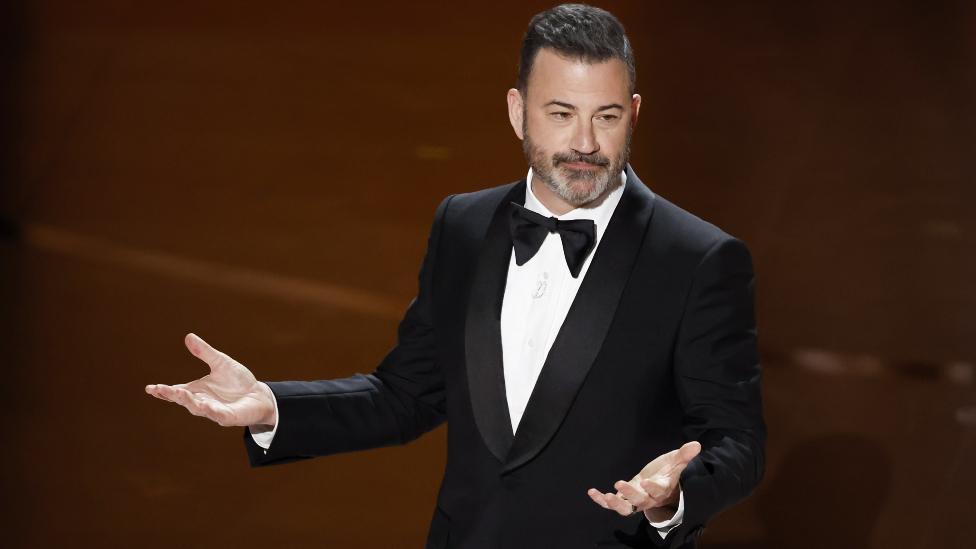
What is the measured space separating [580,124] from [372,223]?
76.3 inches

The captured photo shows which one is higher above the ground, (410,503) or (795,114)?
(795,114)

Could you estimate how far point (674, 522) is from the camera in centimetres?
174

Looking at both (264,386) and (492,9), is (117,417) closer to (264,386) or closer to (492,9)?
(492,9)

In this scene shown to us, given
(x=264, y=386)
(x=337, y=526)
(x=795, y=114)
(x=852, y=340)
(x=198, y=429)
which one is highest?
(x=795, y=114)

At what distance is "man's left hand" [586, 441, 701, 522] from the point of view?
1646 mm

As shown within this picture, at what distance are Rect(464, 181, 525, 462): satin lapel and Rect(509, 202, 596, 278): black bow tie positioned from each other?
1.3 inches

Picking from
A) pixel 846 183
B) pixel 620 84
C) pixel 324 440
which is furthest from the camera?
pixel 846 183

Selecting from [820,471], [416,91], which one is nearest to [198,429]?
[416,91]

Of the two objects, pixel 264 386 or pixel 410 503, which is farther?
pixel 410 503

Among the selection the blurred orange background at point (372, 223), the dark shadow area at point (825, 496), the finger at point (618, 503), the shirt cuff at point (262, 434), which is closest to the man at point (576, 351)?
the shirt cuff at point (262, 434)

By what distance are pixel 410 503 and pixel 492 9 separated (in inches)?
56.5

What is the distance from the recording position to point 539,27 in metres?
1.99

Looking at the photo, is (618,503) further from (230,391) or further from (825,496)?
(825,496)

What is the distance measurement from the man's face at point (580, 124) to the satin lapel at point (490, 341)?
14cm
